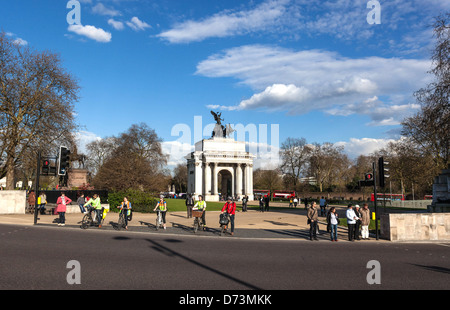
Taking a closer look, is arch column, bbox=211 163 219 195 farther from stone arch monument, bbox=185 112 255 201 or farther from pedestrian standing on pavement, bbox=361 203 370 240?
pedestrian standing on pavement, bbox=361 203 370 240

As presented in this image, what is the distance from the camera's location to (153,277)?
8.06 metres

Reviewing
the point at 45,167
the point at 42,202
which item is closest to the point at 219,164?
the point at 42,202

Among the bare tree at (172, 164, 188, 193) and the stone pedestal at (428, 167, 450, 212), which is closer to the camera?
→ the stone pedestal at (428, 167, 450, 212)

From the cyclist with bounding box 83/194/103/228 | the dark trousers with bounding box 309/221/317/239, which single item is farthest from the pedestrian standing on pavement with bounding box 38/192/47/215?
the dark trousers with bounding box 309/221/317/239

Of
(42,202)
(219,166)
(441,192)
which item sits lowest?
(42,202)

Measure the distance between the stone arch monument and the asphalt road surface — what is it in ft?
200

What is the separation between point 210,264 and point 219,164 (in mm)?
68808

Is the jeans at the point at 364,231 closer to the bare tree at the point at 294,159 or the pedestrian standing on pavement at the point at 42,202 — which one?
the pedestrian standing on pavement at the point at 42,202

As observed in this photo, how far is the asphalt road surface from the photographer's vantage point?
755cm

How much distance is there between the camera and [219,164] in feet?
258

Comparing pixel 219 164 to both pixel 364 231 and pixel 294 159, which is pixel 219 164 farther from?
pixel 364 231

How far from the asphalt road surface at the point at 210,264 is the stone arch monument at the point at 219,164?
61.1m

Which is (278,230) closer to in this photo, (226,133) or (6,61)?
(6,61)
